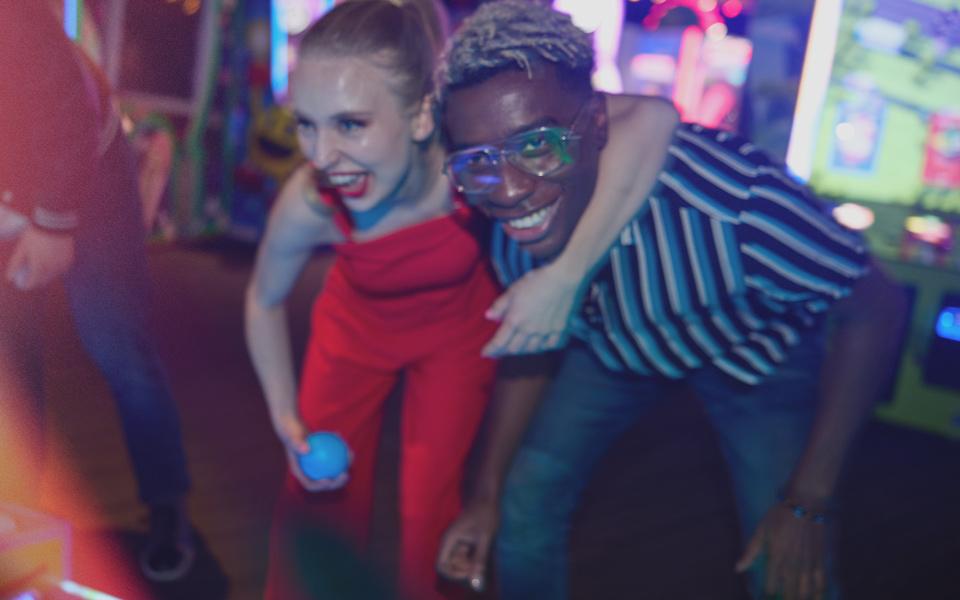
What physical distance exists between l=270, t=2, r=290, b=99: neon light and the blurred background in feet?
3.30

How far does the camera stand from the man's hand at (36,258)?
6.44 feet

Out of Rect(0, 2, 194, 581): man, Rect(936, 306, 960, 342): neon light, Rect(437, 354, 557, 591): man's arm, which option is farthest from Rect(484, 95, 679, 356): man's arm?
Rect(936, 306, 960, 342): neon light

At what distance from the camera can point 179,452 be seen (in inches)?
91.5

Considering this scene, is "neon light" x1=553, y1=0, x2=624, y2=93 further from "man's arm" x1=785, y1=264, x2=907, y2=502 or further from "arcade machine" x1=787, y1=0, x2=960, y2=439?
"man's arm" x1=785, y1=264, x2=907, y2=502

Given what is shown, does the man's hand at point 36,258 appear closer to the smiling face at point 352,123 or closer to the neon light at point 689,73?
the smiling face at point 352,123

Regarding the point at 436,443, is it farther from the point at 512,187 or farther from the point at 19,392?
the point at 19,392

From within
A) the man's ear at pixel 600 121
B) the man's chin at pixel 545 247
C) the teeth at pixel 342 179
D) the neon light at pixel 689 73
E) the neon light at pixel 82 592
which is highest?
the neon light at pixel 689 73

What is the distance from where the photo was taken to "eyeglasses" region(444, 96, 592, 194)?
1.40 metres

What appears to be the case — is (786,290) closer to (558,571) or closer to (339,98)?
(558,571)

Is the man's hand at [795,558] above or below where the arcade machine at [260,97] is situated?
below

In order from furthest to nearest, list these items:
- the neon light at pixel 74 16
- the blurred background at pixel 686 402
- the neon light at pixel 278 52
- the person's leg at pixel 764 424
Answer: the neon light at pixel 278 52 → the neon light at pixel 74 16 → the blurred background at pixel 686 402 → the person's leg at pixel 764 424

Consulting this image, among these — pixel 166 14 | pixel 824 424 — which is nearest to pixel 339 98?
pixel 824 424

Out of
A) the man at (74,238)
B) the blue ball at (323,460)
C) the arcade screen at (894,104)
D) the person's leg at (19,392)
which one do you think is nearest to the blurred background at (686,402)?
the arcade screen at (894,104)

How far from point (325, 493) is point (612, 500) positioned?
1.50 m
